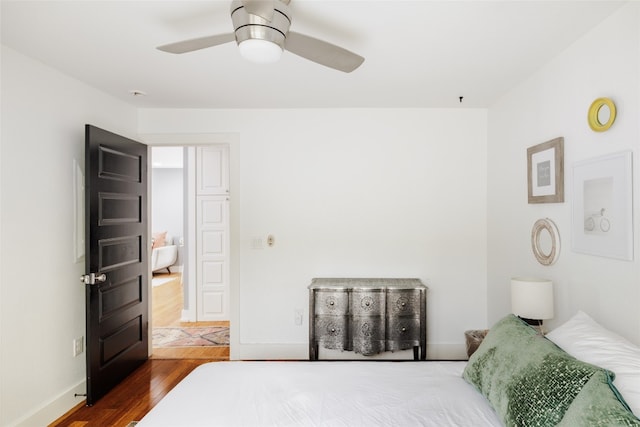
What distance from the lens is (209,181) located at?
4719 mm

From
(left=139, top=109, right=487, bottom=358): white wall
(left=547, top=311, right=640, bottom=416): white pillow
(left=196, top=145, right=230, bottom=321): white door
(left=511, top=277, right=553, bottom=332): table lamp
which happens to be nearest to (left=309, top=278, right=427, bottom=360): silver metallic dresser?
(left=139, top=109, right=487, bottom=358): white wall

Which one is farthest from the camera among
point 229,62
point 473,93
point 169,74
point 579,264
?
point 473,93

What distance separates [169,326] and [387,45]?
4168 millimetres

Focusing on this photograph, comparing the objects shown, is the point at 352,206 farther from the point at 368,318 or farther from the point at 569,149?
the point at 569,149

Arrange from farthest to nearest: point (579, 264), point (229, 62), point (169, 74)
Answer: point (169, 74)
point (229, 62)
point (579, 264)

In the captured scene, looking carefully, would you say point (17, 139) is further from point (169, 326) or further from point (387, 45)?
point (169, 326)

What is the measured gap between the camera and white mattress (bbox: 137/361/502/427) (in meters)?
1.47

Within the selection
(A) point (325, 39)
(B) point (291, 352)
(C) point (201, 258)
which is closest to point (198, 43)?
(A) point (325, 39)

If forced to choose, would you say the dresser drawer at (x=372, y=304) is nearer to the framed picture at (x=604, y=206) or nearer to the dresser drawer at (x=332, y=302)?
the dresser drawer at (x=332, y=302)

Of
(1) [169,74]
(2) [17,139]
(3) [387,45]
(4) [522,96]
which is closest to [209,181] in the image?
(1) [169,74]

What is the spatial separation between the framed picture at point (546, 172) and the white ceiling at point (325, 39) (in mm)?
588

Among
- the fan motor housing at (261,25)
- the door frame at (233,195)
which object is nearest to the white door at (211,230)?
the door frame at (233,195)

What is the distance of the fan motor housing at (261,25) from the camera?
1426 millimetres

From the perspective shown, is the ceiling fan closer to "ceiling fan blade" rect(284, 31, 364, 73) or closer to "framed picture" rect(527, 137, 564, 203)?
"ceiling fan blade" rect(284, 31, 364, 73)
